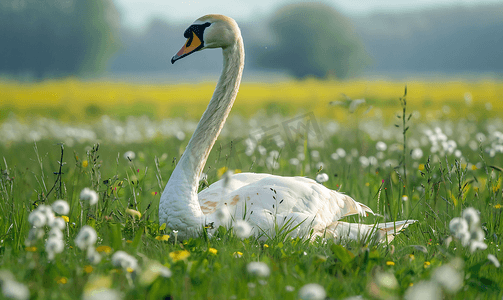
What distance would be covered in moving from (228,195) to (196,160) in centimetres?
40

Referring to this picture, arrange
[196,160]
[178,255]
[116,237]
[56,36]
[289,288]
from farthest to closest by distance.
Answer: [56,36], [196,160], [116,237], [178,255], [289,288]

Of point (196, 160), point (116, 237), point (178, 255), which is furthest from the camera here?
point (196, 160)

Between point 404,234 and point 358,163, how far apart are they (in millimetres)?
3361

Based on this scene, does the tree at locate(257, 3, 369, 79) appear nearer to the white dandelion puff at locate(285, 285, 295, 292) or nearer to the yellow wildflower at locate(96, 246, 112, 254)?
the yellow wildflower at locate(96, 246, 112, 254)

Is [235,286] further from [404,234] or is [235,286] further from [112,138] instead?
[112,138]

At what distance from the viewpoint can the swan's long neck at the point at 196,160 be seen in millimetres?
3029

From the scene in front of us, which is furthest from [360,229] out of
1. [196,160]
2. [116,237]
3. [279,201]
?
[116,237]

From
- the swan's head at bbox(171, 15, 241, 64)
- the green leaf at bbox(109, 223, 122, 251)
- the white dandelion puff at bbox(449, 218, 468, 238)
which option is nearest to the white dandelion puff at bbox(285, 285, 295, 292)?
the white dandelion puff at bbox(449, 218, 468, 238)

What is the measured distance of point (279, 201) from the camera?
3314 mm

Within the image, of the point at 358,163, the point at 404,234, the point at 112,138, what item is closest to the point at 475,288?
the point at 404,234

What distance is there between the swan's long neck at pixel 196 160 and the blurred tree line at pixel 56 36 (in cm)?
4731

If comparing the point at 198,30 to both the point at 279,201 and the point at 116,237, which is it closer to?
the point at 279,201

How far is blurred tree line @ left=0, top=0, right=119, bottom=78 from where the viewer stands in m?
43.8

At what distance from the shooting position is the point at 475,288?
2289mm
